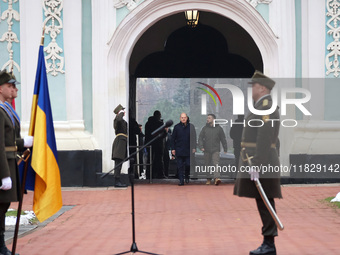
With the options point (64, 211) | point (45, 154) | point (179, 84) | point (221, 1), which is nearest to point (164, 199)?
point (64, 211)

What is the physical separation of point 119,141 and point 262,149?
9.05 meters

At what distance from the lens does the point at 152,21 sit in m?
17.7

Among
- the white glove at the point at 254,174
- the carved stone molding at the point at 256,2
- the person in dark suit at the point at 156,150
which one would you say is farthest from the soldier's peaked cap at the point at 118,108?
the white glove at the point at 254,174

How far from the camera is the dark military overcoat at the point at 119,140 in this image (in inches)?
656

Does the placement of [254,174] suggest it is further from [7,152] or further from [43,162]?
→ [7,152]

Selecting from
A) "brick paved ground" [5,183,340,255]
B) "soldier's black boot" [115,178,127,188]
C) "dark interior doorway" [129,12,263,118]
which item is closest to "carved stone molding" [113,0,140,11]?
"soldier's black boot" [115,178,127,188]

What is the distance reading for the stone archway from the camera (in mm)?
17438

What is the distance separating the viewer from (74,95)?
17.5 meters

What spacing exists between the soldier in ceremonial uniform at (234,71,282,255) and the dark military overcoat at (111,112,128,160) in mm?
8636

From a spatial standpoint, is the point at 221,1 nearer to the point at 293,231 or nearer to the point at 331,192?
the point at 331,192

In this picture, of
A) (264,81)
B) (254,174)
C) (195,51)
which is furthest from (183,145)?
(254,174)

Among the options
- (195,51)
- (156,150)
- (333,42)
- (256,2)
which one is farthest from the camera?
(195,51)

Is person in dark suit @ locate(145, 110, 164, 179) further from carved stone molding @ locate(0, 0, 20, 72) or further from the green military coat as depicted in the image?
the green military coat

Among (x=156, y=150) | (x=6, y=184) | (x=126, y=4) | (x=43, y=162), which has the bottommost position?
(x=156, y=150)
